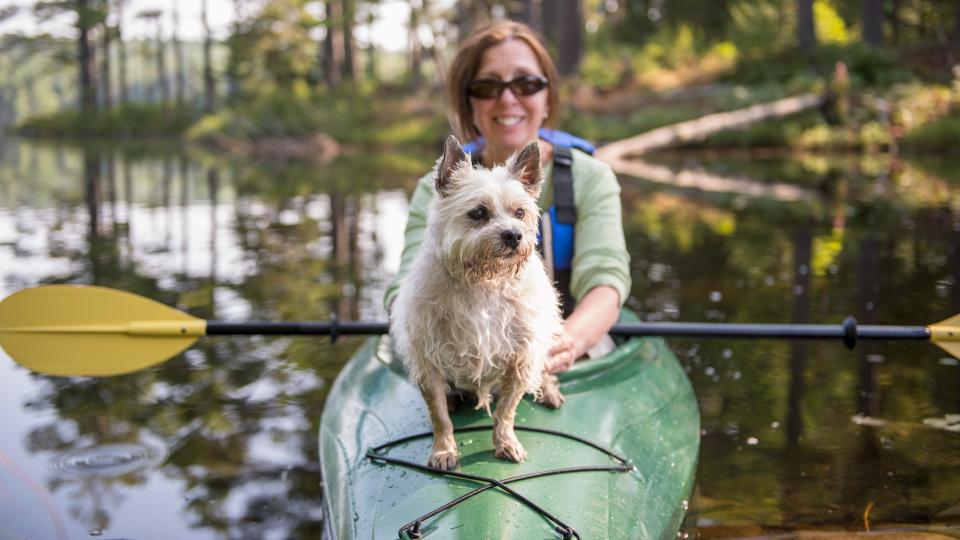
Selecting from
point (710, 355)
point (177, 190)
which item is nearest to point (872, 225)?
point (710, 355)

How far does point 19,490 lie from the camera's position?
13.9 ft

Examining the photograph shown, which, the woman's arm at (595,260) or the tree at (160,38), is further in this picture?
the tree at (160,38)

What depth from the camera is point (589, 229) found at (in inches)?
153

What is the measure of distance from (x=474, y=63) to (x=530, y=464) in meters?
2.05

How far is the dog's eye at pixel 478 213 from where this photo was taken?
254 centimetres

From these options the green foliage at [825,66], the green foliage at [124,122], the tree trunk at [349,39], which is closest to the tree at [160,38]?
the green foliage at [124,122]

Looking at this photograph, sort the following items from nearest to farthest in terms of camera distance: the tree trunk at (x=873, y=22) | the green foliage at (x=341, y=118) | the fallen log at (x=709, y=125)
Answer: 1. the fallen log at (x=709, y=125)
2. the tree trunk at (x=873, y=22)
3. the green foliage at (x=341, y=118)

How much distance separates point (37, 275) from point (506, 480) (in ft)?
26.3

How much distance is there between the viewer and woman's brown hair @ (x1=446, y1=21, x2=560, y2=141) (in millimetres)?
4062

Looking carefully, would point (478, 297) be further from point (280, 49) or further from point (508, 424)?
point (280, 49)

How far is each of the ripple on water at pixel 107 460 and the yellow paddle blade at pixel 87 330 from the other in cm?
54

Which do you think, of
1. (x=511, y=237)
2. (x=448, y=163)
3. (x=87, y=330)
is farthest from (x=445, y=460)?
(x=87, y=330)

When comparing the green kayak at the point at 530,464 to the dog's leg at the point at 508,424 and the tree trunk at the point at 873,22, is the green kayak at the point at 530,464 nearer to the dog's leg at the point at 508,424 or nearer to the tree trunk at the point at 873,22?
the dog's leg at the point at 508,424

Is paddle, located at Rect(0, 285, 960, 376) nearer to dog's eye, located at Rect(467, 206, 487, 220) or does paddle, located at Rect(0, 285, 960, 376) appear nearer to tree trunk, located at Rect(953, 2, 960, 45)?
dog's eye, located at Rect(467, 206, 487, 220)
